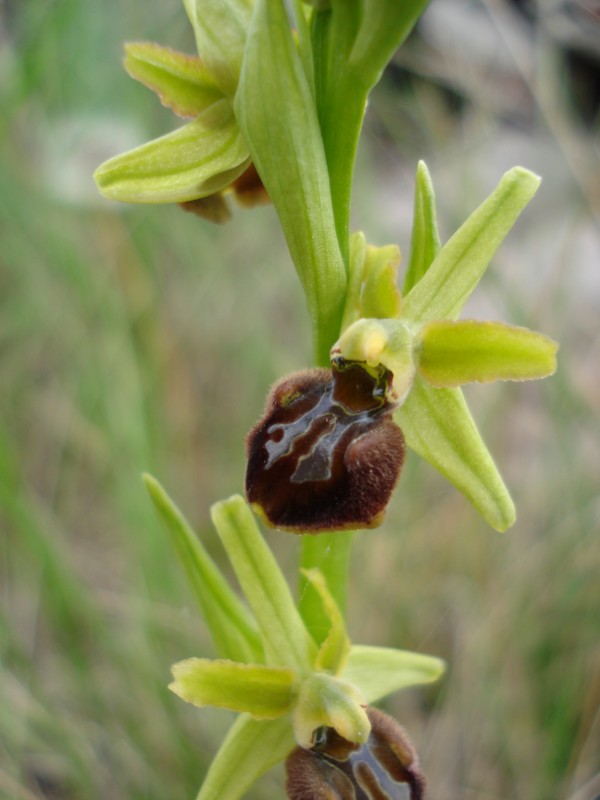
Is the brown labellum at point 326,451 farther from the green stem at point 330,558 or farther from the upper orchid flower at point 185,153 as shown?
the upper orchid flower at point 185,153

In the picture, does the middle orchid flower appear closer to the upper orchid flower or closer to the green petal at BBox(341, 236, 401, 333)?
the green petal at BBox(341, 236, 401, 333)

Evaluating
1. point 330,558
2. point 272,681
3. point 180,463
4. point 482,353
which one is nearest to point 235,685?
point 272,681

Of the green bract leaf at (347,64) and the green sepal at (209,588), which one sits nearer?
the green bract leaf at (347,64)

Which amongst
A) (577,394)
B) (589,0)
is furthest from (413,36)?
(577,394)

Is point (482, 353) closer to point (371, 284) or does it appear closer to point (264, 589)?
point (371, 284)

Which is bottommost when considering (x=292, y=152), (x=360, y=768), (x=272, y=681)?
(x=360, y=768)

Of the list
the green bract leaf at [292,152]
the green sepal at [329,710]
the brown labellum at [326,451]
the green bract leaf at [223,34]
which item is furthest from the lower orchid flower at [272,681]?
the green bract leaf at [223,34]
